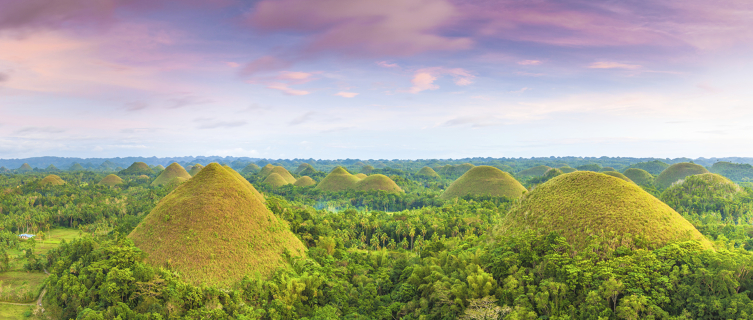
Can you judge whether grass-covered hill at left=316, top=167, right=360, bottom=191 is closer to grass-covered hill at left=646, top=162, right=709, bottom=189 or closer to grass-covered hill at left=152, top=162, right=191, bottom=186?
grass-covered hill at left=152, top=162, right=191, bottom=186

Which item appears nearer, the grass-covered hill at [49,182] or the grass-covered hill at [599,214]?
the grass-covered hill at [599,214]

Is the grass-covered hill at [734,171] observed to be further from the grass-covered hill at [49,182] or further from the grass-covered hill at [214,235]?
the grass-covered hill at [49,182]

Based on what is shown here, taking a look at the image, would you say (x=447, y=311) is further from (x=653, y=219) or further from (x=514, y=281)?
(x=653, y=219)

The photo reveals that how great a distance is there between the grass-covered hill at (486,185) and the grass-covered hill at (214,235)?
148 feet

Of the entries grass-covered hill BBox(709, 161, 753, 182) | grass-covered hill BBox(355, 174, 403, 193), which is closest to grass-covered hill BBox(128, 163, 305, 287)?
grass-covered hill BBox(355, 174, 403, 193)

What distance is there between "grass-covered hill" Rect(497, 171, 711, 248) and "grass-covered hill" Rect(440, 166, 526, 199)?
37.0m

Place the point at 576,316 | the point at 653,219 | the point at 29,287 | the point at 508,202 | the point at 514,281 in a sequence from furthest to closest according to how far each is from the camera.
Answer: the point at 508,202
the point at 29,287
the point at 653,219
the point at 514,281
the point at 576,316

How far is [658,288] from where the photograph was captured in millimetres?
17781

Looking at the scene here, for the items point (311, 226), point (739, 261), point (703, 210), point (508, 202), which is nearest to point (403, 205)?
point (508, 202)

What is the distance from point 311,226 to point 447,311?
18.4 meters

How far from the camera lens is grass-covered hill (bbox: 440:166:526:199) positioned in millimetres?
66375

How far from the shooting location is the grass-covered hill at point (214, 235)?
2320 cm

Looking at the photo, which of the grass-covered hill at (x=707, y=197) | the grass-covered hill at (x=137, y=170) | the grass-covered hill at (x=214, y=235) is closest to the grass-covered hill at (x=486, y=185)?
the grass-covered hill at (x=707, y=197)

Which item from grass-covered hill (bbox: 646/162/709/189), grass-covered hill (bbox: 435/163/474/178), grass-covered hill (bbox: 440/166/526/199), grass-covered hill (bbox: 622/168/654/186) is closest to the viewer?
grass-covered hill (bbox: 440/166/526/199)
